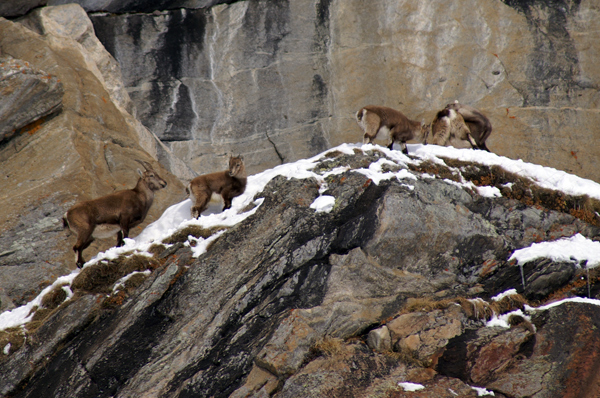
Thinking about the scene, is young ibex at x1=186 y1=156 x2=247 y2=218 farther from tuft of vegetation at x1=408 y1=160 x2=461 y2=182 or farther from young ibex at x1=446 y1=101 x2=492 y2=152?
young ibex at x1=446 y1=101 x2=492 y2=152

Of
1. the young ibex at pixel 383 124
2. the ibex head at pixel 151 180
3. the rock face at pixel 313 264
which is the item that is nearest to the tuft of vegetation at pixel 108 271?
the rock face at pixel 313 264

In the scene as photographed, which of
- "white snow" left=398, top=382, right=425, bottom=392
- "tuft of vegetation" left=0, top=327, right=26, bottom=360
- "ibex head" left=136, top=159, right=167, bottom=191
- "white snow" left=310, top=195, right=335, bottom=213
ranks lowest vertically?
"tuft of vegetation" left=0, top=327, right=26, bottom=360

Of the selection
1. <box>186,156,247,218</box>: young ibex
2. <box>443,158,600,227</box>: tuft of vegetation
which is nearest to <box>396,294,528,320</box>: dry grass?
<box>443,158,600,227</box>: tuft of vegetation

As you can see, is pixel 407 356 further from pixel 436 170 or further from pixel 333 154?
pixel 333 154

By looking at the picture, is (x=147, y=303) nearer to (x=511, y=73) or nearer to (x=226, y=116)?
(x=226, y=116)

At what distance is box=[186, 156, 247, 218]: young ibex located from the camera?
1274 centimetres

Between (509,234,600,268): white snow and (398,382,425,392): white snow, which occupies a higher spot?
(509,234,600,268): white snow

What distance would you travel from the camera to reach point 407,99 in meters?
22.7

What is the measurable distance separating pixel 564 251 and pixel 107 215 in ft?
30.7

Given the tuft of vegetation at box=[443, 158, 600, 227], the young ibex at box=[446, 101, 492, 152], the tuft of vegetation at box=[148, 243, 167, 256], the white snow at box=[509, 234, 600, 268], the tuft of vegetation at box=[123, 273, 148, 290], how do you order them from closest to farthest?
the white snow at box=[509, 234, 600, 268], the tuft of vegetation at box=[123, 273, 148, 290], the tuft of vegetation at box=[443, 158, 600, 227], the tuft of vegetation at box=[148, 243, 167, 256], the young ibex at box=[446, 101, 492, 152]

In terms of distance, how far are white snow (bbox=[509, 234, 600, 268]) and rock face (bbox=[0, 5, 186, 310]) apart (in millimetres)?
9825

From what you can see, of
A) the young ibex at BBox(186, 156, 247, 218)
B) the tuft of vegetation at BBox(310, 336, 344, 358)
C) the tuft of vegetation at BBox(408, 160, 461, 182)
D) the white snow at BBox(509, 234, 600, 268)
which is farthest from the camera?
the young ibex at BBox(186, 156, 247, 218)

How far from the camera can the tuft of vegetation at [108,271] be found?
1059cm

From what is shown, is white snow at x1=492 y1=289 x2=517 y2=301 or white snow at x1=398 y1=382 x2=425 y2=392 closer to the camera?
white snow at x1=398 y1=382 x2=425 y2=392
